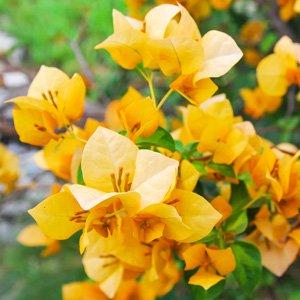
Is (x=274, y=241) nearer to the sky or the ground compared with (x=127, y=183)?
nearer to the ground

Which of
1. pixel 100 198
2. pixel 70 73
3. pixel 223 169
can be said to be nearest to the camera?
pixel 100 198

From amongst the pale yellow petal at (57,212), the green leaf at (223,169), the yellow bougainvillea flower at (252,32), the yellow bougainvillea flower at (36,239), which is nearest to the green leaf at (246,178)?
the green leaf at (223,169)

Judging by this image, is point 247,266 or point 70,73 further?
point 70,73

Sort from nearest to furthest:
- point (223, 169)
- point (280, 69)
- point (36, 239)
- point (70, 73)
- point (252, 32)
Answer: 1. point (223, 169)
2. point (280, 69)
3. point (36, 239)
4. point (252, 32)
5. point (70, 73)

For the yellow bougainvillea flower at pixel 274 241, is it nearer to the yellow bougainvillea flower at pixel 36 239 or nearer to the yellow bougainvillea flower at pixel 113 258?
the yellow bougainvillea flower at pixel 113 258

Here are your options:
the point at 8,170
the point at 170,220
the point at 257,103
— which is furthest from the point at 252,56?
the point at 170,220

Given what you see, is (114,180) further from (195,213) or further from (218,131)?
(218,131)

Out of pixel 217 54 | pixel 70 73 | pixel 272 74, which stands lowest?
pixel 70 73

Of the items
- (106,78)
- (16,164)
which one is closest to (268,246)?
(16,164)

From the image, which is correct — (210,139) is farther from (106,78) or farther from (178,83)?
(106,78)
